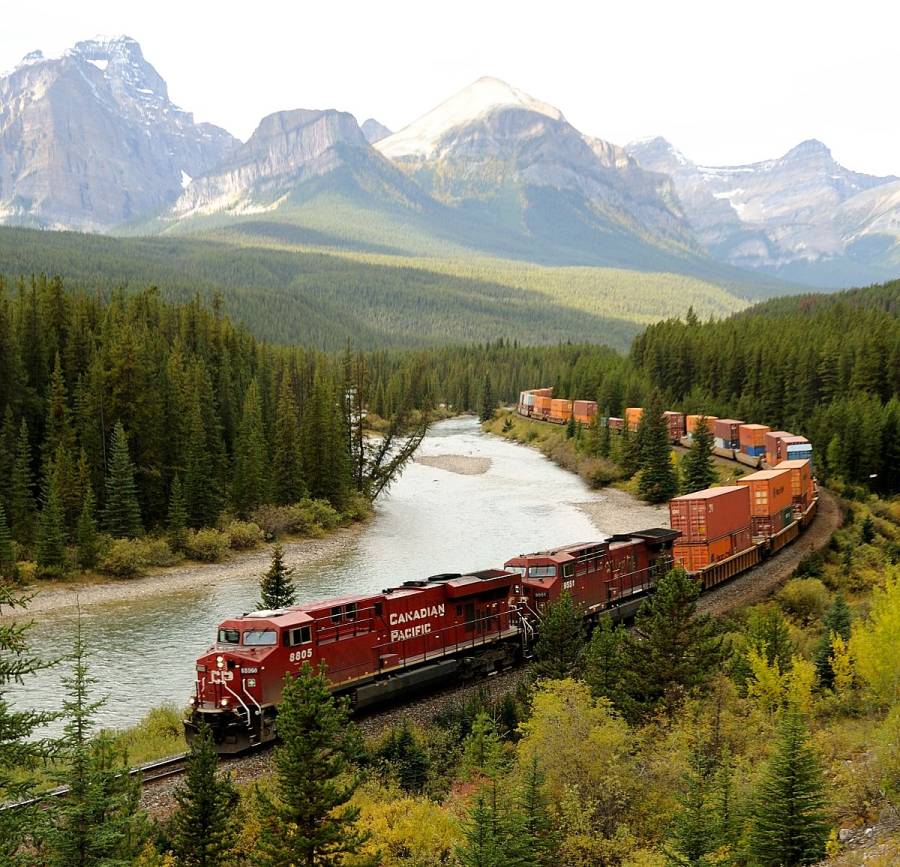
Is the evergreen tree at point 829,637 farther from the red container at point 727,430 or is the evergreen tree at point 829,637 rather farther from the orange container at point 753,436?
the red container at point 727,430

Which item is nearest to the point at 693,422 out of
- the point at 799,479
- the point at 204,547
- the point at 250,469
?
the point at 799,479

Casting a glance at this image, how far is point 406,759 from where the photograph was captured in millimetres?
30984

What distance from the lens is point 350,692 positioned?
113 ft

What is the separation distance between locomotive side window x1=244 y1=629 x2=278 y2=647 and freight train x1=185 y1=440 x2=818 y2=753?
3 centimetres

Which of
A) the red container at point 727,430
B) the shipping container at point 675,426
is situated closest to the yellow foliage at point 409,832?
the red container at point 727,430

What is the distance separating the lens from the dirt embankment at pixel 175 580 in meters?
59.9

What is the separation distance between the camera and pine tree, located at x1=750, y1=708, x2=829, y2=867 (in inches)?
826

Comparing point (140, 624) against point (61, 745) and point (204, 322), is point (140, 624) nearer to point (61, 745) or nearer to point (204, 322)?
point (61, 745)

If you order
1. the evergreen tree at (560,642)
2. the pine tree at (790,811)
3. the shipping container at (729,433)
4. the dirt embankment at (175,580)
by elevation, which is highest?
the pine tree at (790,811)

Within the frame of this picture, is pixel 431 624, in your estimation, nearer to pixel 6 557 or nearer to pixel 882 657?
pixel 882 657

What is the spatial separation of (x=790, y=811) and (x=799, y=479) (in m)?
54.9

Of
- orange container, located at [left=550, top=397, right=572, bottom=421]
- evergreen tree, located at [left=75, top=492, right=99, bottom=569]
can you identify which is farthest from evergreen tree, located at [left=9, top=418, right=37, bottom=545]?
orange container, located at [left=550, top=397, right=572, bottom=421]

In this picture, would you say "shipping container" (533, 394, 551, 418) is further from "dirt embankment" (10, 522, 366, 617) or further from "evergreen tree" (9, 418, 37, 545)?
"evergreen tree" (9, 418, 37, 545)

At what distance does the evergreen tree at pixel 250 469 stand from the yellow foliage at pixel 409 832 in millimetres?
56998
